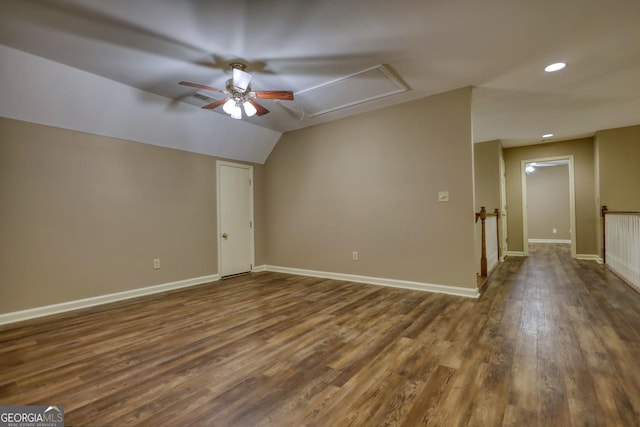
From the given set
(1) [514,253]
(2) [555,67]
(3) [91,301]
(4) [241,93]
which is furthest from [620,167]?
(3) [91,301]

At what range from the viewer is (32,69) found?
2852mm

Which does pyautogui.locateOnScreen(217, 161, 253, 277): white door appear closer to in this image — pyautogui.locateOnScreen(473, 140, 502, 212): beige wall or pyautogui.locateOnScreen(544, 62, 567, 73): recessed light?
pyautogui.locateOnScreen(544, 62, 567, 73): recessed light

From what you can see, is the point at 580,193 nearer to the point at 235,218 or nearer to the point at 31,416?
the point at 235,218

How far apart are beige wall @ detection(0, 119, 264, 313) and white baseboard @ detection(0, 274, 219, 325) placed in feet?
0.20

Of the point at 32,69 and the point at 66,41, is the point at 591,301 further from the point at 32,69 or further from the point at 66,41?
the point at 32,69

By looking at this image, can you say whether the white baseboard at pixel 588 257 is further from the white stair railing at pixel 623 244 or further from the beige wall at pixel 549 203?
the beige wall at pixel 549 203

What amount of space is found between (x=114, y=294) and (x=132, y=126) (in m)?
2.26

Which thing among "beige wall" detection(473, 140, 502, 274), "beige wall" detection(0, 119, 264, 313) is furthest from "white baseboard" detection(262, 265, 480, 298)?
"beige wall" detection(473, 140, 502, 274)

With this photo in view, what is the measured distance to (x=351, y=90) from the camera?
3695 mm

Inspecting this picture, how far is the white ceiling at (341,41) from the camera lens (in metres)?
2.21

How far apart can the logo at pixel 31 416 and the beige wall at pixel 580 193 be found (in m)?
8.16

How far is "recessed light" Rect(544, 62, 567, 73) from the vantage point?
123 inches

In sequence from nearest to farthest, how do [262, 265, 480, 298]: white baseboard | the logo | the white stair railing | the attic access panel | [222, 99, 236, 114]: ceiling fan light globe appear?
the logo < [222, 99, 236, 114]: ceiling fan light globe < the attic access panel < [262, 265, 480, 298]: white baseboard < the white stair railing

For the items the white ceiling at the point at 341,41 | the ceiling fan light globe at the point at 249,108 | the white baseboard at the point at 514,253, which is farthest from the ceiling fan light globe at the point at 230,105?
the white baseboard at the point at 514,253
